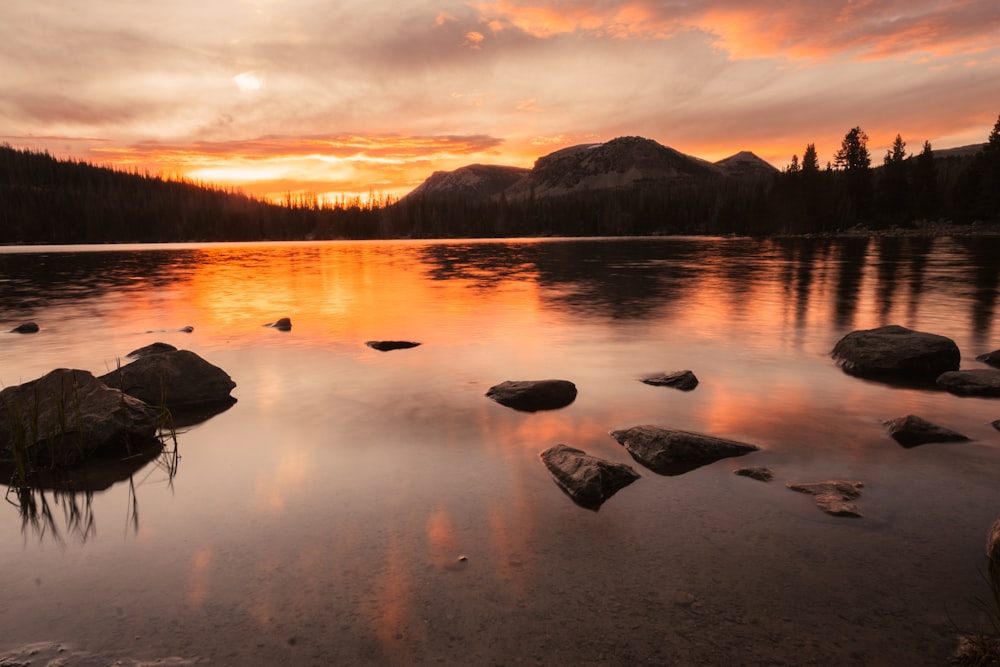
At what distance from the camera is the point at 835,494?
7.66 m

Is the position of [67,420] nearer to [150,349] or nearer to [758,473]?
[150,349]

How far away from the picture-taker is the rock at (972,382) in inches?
498

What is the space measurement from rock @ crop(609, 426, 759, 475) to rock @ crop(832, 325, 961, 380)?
7807 millimetres

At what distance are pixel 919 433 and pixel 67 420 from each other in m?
14.9

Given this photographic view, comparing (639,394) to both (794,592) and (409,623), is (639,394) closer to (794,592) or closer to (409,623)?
(794,592)

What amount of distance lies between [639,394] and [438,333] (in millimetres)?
10926

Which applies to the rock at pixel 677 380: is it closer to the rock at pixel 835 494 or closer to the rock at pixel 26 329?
the rock at pixel 835 494

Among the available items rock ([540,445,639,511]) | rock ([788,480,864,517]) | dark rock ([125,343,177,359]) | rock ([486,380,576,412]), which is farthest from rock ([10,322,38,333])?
rock ([788,480,864,517])

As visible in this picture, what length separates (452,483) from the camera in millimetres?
8328

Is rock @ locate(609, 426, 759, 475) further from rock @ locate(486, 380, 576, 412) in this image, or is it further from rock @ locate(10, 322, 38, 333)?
rock @ locate(10, 322, 38, 333)

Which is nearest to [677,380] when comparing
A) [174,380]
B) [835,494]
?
[835,494]

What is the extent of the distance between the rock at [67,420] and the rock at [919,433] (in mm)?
13699

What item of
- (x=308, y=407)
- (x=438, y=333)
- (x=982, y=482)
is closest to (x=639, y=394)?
(x=982, y=482)

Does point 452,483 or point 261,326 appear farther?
point 261,326
